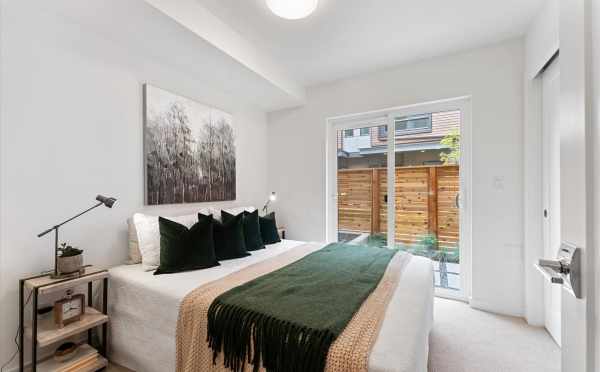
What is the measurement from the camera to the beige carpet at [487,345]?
174 cm

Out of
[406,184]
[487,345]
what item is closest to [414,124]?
[406,184]

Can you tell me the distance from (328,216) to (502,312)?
208 cm

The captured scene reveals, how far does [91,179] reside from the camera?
1.94 meters

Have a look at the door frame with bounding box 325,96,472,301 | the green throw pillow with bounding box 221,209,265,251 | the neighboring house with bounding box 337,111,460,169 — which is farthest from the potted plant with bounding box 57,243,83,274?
the neighboring house with bounding box 337,111,460,169

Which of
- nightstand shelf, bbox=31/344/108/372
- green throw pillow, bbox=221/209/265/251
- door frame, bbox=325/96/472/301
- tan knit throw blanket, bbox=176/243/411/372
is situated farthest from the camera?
door frame, bbox=325/96/472/301

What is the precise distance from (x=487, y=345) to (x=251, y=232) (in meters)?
2.20

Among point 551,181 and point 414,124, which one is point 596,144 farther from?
point 414,124

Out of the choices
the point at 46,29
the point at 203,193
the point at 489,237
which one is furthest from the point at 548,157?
the point at 46,29

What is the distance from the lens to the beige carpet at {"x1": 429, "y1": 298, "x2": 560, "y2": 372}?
174 cm

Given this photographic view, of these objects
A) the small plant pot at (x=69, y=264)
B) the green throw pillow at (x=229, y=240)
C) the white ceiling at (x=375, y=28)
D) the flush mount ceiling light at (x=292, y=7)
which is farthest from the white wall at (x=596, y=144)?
the small plant pot at (x=69, y=264)

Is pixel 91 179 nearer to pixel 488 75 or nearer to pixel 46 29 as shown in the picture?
pixel 46 29

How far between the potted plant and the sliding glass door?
2722 millimetres

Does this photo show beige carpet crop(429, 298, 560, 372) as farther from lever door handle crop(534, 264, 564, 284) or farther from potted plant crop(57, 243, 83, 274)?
potted plant crop(57, 243, 83, 274)

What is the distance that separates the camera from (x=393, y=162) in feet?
10.2
